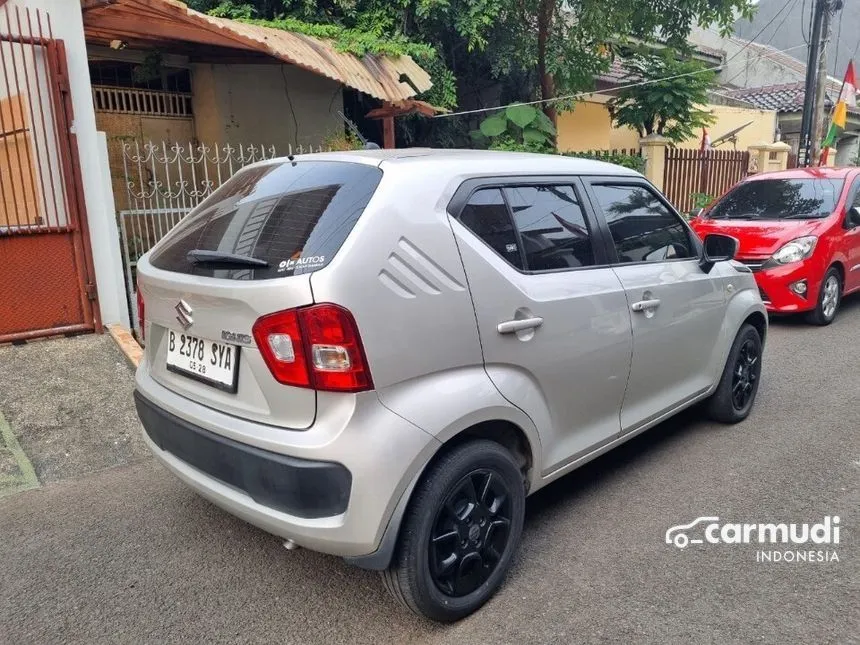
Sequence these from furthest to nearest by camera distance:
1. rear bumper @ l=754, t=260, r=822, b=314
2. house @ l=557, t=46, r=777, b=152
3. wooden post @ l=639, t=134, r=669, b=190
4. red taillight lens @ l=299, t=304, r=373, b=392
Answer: house @ l=557, t=46, r=777, b=152, wooden post @ l=639, t=134, r=669, b=190, rear bumper @ l=754, t=260, r=822, b=314, red taillight lens @ l=299, t=304, r=373, b=392

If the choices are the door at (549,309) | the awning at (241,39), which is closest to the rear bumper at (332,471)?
the door at (549,309)

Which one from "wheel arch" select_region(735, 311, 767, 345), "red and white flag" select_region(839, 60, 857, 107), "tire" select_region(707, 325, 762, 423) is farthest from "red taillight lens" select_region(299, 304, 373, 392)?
"red and white flag" select_region(839, 60, 857, 107)

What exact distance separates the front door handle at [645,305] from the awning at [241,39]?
4720 millimetres

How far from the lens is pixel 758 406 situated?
475cm

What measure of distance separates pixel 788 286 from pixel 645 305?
4310mm

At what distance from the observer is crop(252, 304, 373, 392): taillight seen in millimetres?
2125

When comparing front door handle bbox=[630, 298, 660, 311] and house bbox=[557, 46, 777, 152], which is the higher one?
house bbox=[557, 46, 777, 152]

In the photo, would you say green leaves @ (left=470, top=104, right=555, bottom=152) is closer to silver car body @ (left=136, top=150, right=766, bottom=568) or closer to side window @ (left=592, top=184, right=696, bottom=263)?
side window @ (left=592, top=184, right=696, bottom=263)

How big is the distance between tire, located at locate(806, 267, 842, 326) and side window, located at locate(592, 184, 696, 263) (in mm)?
3969

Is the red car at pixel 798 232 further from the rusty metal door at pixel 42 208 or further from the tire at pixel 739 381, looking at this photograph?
the rusty metal door at pixel 42 208

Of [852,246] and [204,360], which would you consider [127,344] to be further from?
[852,246]

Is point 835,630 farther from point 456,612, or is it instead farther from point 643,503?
point 456,612

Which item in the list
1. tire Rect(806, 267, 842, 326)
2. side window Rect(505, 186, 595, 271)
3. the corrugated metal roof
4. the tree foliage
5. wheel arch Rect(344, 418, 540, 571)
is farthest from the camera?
Answer: the corrugated metal roof

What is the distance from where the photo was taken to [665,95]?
11.6m
